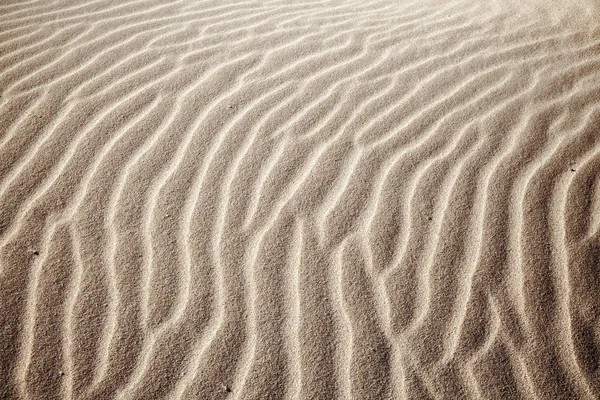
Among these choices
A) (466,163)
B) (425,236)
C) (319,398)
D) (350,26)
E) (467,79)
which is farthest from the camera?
(350,26)

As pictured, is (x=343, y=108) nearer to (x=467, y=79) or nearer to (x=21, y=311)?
(x=467, y=79)

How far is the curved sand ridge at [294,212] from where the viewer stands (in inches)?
81.0

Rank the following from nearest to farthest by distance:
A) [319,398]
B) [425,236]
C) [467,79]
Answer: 1. [319,398]
2. [425,236]
3. [467,79]

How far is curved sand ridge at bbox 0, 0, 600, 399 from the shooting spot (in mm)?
2057

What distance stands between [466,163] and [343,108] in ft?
2.76

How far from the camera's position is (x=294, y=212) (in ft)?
8.34

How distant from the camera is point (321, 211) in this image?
2559 mm

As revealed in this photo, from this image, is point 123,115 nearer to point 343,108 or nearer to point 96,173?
point 96,173

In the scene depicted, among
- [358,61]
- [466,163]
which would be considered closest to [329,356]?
[466,163]

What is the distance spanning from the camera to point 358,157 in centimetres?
283

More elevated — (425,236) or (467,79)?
(467,79)

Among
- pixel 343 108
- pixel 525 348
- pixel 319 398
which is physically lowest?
pixel 525 348

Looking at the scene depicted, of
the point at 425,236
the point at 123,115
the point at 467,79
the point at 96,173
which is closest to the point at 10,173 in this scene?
the point at 96,173

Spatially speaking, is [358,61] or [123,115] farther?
[358,61]
